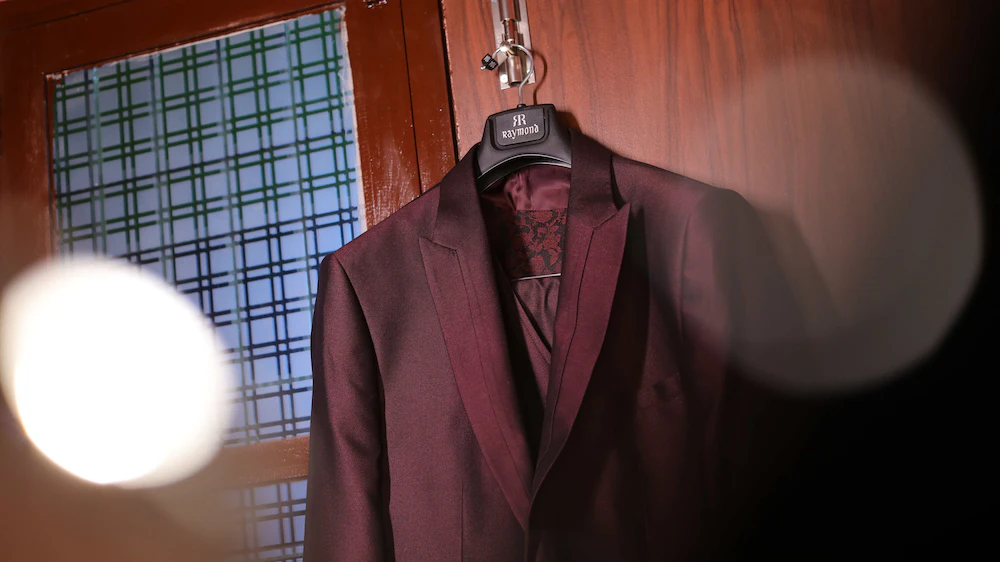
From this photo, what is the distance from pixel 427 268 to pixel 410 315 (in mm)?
76

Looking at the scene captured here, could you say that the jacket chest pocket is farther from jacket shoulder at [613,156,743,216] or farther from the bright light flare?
the bright light flare

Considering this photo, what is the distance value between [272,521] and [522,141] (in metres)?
0.77

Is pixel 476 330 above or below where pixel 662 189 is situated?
below

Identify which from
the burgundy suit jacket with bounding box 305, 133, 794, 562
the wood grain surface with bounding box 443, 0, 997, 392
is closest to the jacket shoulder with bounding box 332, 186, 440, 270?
the burgundy suit jacket with bounding box 305, 133, 794, 562

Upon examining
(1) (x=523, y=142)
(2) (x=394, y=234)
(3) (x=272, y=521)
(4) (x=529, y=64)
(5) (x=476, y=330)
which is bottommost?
(3) (x=272, y=521)

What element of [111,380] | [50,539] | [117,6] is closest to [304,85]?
[117,6]

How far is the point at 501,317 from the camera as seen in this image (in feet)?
3.34

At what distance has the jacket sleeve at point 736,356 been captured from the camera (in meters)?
0.94

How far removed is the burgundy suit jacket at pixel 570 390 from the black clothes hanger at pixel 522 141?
38 millimetres

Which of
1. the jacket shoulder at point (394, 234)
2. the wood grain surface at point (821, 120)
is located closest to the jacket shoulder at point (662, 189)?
the wood grain surface at point (821, 120)

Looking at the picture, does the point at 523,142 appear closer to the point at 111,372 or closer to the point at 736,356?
the point at 736,356

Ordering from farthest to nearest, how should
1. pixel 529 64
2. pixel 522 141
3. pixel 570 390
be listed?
1. pixel 529 64
2. pixel 522 141
3. pixel 570 390

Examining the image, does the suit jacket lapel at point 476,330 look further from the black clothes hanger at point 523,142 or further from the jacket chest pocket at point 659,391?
the jacket chest pocket at point 659,391

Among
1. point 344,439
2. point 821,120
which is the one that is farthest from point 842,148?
point 344,439
